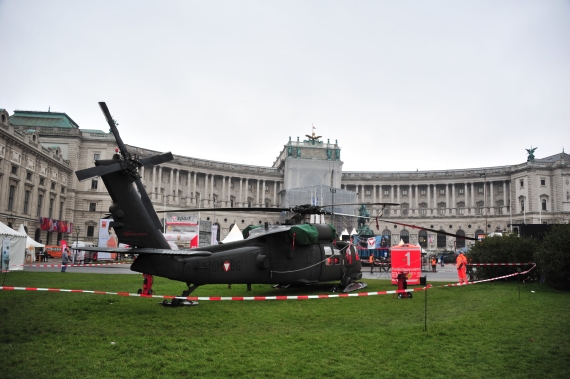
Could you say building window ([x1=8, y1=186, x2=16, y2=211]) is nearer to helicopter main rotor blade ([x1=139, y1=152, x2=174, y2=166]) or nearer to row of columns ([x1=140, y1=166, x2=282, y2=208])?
row of columns ([x1=140, y1=166, x2=282, y2=208])

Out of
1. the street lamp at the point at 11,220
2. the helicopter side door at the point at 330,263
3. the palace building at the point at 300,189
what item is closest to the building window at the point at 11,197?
the street lamp at the point at 11,220

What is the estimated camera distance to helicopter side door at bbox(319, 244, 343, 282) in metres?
16.5

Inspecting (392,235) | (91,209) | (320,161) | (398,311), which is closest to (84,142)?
(91,209)

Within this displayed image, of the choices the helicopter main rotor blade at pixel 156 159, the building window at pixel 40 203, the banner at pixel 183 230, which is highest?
the building window at pixel 40 203

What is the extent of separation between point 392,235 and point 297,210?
76960 millimetres

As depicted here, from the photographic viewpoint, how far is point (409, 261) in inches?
746

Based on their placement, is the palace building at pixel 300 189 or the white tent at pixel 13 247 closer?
the white tent at pixel 13 247

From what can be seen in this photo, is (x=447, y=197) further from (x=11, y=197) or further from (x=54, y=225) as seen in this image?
(x=11, y=197)

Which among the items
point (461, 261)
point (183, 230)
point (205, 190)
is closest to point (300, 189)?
point (205, 190)

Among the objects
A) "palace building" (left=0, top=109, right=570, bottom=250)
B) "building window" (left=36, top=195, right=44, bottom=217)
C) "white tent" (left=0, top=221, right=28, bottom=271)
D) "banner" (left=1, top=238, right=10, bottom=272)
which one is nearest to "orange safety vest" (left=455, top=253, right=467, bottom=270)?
"banner" (left=1, top=238, right=10, bottom=272)

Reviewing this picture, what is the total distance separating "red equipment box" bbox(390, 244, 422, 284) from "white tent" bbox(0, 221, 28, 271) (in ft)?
76.5

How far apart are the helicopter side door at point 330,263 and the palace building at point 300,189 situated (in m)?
44.7

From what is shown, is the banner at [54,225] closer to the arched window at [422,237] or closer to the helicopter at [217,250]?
the helicopter at [217,250]

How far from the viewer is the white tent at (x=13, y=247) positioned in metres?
26.4
